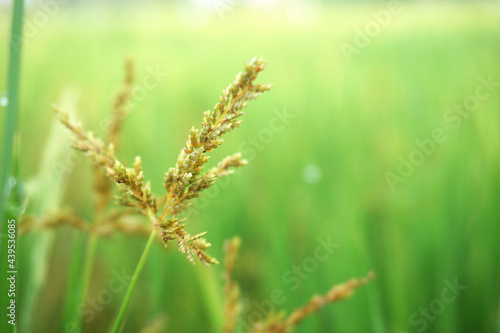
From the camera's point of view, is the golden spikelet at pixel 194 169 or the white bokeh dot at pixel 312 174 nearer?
the golden spikelet at pixel 194 169

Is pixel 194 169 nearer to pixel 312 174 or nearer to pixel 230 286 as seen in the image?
pixel 230 286

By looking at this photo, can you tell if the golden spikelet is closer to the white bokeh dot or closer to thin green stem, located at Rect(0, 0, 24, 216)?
thin green stem, located at Rect(0, 0, 24, 216)

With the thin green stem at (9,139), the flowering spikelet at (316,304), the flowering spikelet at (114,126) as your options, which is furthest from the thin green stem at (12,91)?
the flowering spikelet at (316,304)

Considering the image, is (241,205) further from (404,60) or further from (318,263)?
(404,60)

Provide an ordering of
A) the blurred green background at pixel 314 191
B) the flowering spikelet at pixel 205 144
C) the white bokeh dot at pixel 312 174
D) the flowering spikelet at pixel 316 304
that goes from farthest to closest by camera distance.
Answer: the white bokeh dot at pixel 312 174 < the blurred green background at pixel 314 191 < the flowering spikelet at pixel 316 304 < the flowering spikelet at pixel 205 144

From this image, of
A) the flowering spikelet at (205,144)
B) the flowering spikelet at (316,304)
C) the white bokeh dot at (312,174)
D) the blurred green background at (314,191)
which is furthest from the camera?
the white bokeh dot at (312,174)

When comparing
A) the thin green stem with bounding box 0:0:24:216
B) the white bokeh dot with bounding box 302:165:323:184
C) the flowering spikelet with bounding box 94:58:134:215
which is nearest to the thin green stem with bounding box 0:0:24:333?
the thin green stem with bounding box 0:0:24:216

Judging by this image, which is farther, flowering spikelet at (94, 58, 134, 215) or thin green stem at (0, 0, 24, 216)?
flowering spikelet at (94, 58, 134, 215)

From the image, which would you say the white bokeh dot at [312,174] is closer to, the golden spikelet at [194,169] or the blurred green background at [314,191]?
the blurred green background at [314,191]

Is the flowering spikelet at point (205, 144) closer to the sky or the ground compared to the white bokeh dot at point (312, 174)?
closer to the ground
